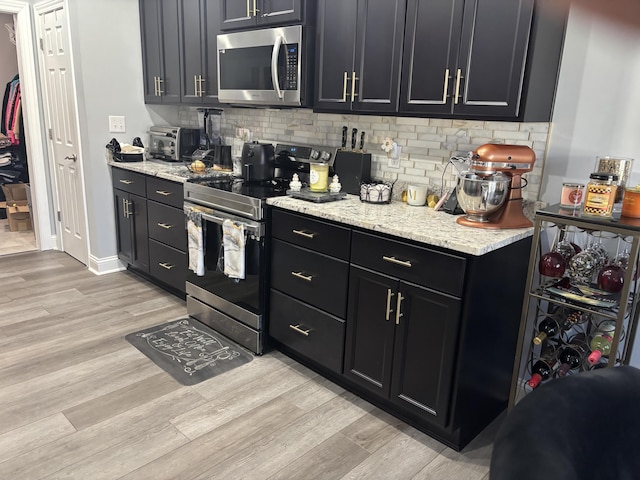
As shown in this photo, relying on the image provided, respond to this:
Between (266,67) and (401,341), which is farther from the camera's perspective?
(266,67)

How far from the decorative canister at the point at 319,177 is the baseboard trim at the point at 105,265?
2196 mm

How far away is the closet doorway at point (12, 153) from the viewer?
16.3 ft

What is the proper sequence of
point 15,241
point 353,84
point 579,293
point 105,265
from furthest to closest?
point 15,241 → point 105,265 → point 353,84 → point 579,293

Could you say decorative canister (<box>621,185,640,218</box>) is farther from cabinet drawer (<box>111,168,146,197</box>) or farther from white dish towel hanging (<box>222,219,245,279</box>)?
cabinet drawer (<box>111,168,146,197</box>)

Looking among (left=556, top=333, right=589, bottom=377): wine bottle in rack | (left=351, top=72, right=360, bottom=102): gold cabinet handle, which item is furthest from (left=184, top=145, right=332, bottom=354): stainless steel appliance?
(left=556, top=333, right=589, bottom=377): wine bottle in rack

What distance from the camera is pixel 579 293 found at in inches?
74.7

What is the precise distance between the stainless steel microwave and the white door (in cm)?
147

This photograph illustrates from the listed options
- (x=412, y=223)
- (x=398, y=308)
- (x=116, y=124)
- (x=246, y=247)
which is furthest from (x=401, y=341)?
(x=116, y=124)

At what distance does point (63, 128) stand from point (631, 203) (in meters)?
4.06

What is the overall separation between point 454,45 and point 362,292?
3.79ft

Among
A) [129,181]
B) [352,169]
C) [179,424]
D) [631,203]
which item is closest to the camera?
[631,203]

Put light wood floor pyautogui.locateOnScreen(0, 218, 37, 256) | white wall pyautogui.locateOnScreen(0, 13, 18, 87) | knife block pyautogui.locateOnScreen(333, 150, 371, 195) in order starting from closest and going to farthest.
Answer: knife block pyautogui.locateOnScreen(333, 150, 371, 195) < light wood floor pyautogui.locateOnScreen(0, 218, 37, 256) < white wall pyautogui.locateOnScreen(0, 13, 18, 87)

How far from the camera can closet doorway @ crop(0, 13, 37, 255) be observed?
4980 millimetres

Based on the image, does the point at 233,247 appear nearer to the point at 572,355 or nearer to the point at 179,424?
the point at 179,424
